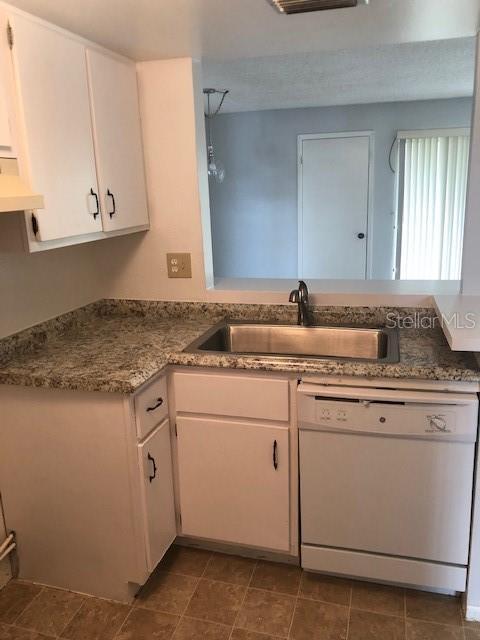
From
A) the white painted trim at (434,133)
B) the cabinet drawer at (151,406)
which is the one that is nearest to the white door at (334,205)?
the white painted trim at (434,133)

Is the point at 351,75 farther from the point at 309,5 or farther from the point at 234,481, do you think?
the point at 234,481

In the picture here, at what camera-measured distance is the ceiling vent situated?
5.06 ft

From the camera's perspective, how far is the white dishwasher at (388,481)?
169cm

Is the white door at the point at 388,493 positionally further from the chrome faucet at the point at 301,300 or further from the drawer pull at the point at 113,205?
the drawer pull at the point at 113,205

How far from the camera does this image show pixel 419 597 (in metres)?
1.89

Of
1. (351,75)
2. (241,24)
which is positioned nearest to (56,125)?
(241,24)

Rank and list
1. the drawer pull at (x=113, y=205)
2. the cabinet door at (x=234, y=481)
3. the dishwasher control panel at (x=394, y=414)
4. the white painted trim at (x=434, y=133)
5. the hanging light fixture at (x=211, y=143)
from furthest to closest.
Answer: the white painted trim at (x=434, y=133) → the hanging light fixture at (x=211, y=143) → the drawer pull at (x=113, y=205) → the cabinet door at (x=234, y=481) → the dishwasher control panel at (x=394, y=414)

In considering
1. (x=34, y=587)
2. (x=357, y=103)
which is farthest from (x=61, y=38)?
(x=357, y=103)

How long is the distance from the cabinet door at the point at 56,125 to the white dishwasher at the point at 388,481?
1.01m

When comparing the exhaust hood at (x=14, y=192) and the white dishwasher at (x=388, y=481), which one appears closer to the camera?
the exhaust hood at (x=14, y=192)

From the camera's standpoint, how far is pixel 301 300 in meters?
2.19

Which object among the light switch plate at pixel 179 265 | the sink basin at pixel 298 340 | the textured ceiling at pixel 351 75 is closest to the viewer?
the sink basin at pixel 298 340

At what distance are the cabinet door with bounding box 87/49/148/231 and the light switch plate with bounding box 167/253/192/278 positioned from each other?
0.68 ft

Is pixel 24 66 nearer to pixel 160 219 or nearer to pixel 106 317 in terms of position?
pixel 160 219
